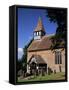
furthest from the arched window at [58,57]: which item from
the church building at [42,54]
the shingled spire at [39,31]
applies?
the shingled spire at [39,31]

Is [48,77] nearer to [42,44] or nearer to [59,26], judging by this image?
[42,44]

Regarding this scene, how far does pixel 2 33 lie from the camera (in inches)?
73.2

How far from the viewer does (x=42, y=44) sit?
1.90m

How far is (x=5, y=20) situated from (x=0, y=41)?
120 mm

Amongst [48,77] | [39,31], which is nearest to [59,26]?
[39,31]

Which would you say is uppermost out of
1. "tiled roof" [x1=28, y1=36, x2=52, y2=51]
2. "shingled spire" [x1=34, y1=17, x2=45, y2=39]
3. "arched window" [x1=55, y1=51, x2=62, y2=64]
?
"shingled spire" [x1=34, y1=17, x2=45, y2=39]

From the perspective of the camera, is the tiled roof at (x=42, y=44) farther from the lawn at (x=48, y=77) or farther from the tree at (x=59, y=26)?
the lawn at (x=48, y=77)

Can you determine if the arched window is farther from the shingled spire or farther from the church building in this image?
the shingled spire

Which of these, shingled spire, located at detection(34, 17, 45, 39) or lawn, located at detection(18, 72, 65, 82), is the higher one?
shingled spire, located at detection(34, 17, 45, 39)

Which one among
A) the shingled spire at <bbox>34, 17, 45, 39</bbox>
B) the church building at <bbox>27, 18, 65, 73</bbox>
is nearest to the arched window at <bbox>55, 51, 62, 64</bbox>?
the church building at <bbox>27, 18, 65, 73</bbox>

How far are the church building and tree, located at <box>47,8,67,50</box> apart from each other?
3 centimetres

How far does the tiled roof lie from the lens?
6.15 ft

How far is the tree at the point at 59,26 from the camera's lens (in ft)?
6.27

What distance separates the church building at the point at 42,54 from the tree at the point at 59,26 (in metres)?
0.03
